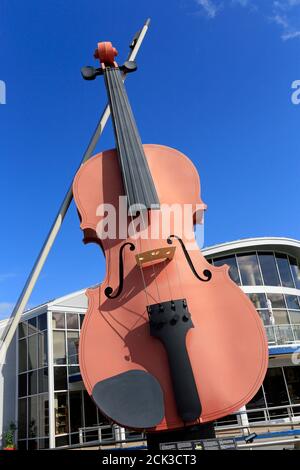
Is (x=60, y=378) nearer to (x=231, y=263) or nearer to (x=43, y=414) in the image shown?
(x=43, y=414)

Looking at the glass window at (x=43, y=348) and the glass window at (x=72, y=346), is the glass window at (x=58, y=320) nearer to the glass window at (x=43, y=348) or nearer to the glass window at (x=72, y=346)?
the glass window at (x=72, y=346)

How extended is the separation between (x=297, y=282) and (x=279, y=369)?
15.4 feet

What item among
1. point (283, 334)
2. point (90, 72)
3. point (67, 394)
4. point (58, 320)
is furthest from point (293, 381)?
point (90, 72)

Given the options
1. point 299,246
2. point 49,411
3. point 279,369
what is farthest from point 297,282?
point 49,411

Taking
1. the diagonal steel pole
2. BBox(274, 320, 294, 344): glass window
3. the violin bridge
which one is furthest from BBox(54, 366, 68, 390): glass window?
the violin bridge

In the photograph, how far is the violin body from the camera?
2.60 m

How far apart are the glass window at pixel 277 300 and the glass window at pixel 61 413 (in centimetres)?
911

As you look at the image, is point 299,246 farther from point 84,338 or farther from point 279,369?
point 84,338

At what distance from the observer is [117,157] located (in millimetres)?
4312

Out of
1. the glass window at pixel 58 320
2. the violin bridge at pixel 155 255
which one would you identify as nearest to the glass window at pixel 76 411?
the glass window at pixel 58 320

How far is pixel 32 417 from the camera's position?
13227 millimetres

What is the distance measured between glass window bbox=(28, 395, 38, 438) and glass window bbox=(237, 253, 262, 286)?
948 centimetres

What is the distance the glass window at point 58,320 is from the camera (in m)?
14.0

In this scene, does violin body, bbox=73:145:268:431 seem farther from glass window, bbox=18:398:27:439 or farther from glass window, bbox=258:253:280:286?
glass window, bbox=258:253:280:286
